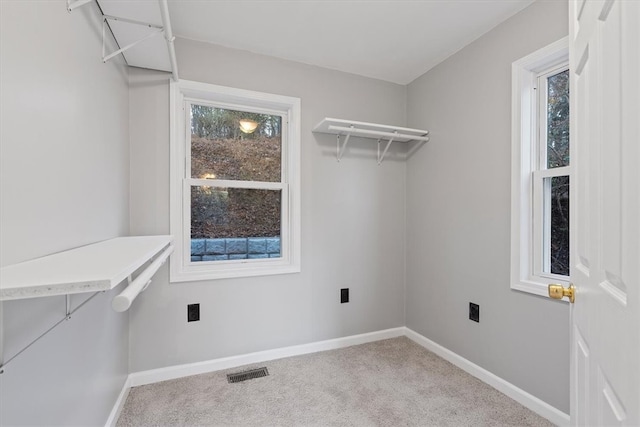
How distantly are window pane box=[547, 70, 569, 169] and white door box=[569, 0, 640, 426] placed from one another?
104cm

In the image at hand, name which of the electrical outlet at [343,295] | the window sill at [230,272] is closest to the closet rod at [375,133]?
the window sill at [230,272]

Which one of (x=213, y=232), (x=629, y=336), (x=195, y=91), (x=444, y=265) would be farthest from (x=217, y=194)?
(x=629, y=336)

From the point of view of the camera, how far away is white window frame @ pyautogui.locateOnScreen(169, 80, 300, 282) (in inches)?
84.6

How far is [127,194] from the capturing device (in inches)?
78.5

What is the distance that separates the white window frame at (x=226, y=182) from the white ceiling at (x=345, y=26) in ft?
1.17

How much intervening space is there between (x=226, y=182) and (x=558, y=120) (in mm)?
2219

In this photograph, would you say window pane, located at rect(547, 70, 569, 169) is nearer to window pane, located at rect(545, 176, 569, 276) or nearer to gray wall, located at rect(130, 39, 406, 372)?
window pane, located at rect(545, 176, 569, 276)

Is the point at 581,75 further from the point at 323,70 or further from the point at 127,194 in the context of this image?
the point at 127,194

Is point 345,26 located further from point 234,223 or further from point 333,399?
point 333,399

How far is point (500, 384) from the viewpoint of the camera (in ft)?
6.49

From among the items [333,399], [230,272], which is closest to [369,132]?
[230,272]

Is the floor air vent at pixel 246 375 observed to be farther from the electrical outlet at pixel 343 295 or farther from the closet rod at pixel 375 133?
the closet rod at pixel 375 133

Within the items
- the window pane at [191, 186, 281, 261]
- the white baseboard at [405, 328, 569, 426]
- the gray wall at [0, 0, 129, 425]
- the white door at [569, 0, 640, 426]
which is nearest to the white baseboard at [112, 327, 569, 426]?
the white baseboard at [405, 328, 569, 426]

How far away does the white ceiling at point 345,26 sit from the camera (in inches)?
72.5
